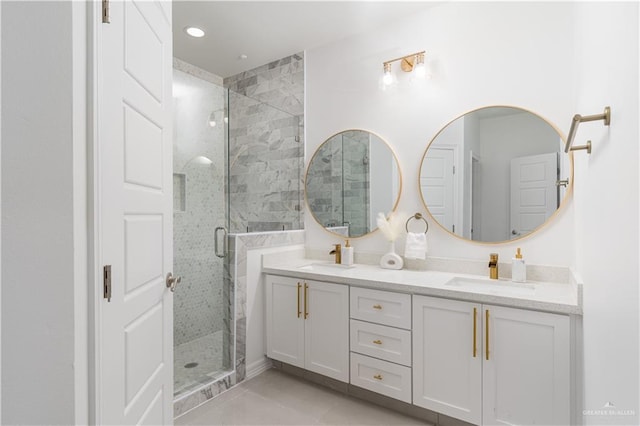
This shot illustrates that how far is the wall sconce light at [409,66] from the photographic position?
238 centimetres

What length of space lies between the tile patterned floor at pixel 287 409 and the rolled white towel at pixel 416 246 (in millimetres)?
1008

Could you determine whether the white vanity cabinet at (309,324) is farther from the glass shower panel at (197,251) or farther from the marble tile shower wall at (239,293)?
the glass shower panel at (197,251)

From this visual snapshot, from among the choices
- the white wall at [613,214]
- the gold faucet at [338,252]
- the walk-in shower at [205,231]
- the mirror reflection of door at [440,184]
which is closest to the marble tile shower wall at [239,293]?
the walk-in shower at [205,231]

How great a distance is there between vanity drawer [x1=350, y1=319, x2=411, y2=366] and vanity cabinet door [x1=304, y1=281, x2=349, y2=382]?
0.08m

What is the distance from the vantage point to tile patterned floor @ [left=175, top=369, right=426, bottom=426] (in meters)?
1.96

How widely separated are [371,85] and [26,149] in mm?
2488

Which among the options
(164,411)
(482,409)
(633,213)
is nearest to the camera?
(633,213)

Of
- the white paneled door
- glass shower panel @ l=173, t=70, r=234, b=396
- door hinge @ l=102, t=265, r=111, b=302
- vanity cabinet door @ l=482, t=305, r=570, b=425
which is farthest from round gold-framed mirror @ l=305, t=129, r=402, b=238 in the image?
door hinge @ l=102, t=265, r=111, b=302

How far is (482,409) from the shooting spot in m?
1.72

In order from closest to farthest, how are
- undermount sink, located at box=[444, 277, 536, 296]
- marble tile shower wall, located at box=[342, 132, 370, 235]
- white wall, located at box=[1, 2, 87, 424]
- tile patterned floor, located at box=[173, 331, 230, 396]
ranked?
1. white wall, located at box=[1, 2, 87, 424]
2. undermount sink, located at box=[444, 277, 536, 296]
3. tile patterned floor, located at box=[173, 331, 230, 396]
4. marble tile shower wall, located at box=[342, 132, 370, 235]

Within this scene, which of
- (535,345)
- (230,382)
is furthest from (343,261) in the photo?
(535,345)

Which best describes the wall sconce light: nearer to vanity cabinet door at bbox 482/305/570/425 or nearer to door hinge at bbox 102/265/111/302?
vanity cabinet door at bbox 482/305/570/425

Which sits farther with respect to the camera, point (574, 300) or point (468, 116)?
point (468, 116)

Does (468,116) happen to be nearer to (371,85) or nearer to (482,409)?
(371,85)
